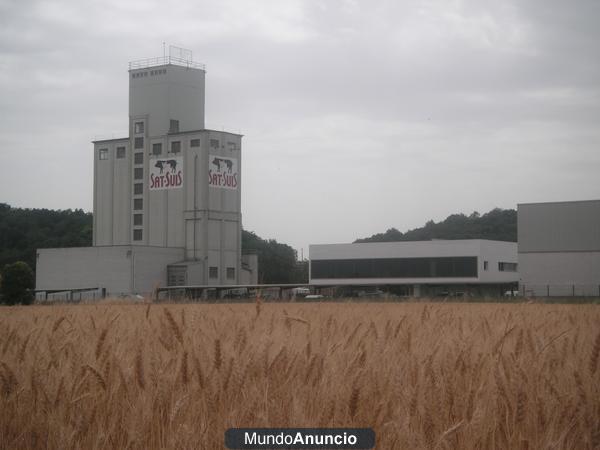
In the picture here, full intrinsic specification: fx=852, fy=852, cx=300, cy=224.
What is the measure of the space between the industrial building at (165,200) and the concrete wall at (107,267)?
92mm

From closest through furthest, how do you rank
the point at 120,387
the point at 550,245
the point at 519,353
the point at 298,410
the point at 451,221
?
the point at 298,410, the point at 120,387, the point at 519,353, the point at 550,245, the point at 451,221

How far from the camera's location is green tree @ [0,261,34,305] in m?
55.1

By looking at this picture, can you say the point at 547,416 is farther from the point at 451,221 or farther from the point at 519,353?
the point at 451,221

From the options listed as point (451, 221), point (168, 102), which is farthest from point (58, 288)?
point (451, 221)

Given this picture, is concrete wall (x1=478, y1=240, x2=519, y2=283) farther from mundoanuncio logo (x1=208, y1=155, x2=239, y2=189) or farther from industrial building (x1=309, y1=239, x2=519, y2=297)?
mundoanuncio logo (x1=208, y1=155, x2=239, y2=189)

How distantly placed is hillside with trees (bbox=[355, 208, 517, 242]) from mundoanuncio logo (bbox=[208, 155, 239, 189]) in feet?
116

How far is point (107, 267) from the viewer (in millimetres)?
77188

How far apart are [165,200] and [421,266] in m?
26.1

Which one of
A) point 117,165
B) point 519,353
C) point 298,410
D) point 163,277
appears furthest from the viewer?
point 117,165

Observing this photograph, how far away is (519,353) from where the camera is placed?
5.67 meters

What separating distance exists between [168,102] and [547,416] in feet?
263

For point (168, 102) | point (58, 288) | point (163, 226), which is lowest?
point (58, 288)

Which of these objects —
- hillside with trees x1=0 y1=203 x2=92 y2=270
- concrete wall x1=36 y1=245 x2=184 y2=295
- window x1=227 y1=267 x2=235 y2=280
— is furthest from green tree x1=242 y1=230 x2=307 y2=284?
concrete wall x1=36 y1=245 x2=184 y2=295

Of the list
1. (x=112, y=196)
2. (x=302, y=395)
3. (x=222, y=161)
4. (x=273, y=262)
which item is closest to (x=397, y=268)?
(x=222, y=161)
